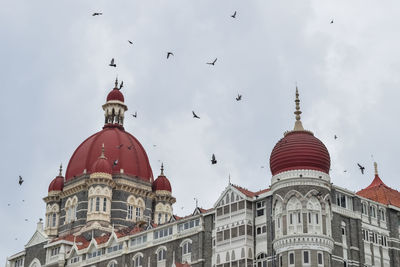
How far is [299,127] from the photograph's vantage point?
76.2 metres

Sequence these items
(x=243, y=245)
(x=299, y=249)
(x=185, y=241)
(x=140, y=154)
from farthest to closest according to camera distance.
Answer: (x=140, y=154)
(x=185, y=241)
(x=243, y=245)
(x=299, y=249)

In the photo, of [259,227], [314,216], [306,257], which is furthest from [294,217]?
[259,227]

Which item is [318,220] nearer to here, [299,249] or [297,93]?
[299,249]

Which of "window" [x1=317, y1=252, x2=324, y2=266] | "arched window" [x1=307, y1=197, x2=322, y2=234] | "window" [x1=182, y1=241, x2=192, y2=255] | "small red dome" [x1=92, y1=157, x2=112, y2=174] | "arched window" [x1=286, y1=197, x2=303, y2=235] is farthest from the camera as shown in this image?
"small red dome" [x1=92, y1=157, x2=112, y2=174]

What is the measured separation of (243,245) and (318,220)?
26.6 ft

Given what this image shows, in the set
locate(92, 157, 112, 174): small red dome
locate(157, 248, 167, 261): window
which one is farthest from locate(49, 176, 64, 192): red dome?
locate(157, 248, 167, 261): window

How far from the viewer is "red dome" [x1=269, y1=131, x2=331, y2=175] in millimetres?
72875

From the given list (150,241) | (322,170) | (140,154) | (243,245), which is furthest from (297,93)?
(140,154)

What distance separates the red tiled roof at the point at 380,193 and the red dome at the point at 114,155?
3468 cm

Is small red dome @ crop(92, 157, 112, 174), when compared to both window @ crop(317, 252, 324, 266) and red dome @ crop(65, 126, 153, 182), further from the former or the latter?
window @ crop(317, 252, 324, 266)

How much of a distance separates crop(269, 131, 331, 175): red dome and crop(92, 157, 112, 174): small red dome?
34.0m

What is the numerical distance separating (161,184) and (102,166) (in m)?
10.8

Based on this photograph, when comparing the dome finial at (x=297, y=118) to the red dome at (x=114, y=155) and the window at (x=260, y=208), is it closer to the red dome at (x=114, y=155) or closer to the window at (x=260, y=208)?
the window at (x=260, y=208)

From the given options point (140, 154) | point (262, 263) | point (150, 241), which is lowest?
point (262, 263)
